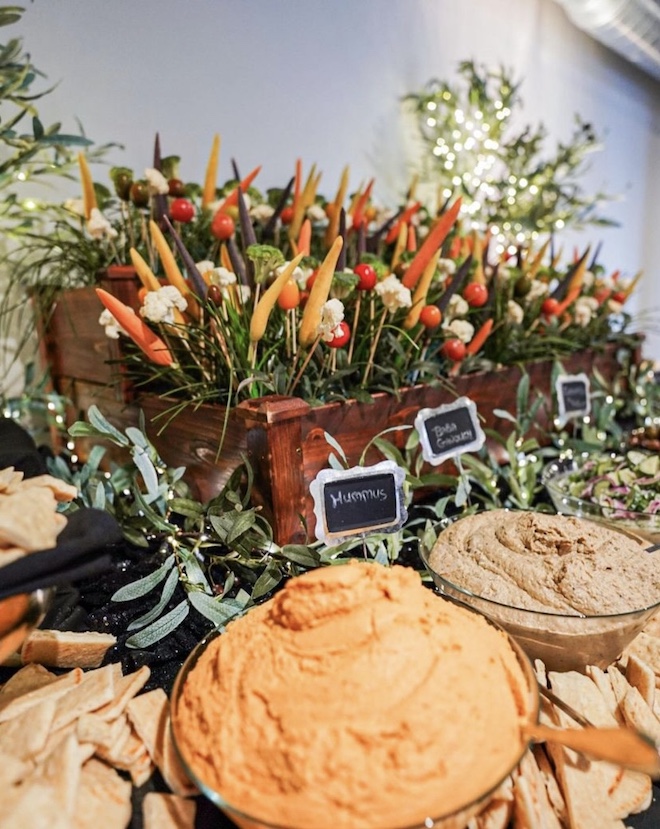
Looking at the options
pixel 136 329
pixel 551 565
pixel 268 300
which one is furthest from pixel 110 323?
pixel 551 565

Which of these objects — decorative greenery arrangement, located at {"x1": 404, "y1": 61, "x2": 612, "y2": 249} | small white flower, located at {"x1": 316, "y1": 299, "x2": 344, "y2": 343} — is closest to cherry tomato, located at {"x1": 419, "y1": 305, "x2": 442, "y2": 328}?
small white flower, located at {"x1": 316, "y1": 299, "x2": 344, "y2": 343}

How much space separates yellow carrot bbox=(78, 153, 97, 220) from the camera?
1.09 meters

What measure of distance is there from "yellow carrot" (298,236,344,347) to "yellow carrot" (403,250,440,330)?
23 cm

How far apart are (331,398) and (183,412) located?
25 cm

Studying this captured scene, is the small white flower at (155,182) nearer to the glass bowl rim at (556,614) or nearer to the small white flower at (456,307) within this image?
the small white flower at (456,307)

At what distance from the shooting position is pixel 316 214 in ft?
4.28

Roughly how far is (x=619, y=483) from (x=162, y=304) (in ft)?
3.02

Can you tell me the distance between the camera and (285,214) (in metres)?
1.30

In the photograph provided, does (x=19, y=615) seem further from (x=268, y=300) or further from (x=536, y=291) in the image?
(x=536, y=291)

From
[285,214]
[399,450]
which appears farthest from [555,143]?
[399,450]

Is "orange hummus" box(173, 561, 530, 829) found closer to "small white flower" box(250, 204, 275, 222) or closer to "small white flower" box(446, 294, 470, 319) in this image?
"small white flower" box(446, 294, 470, 319)

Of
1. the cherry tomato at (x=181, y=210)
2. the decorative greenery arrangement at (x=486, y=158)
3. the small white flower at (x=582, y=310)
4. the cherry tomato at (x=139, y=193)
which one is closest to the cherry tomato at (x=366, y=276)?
the cherry tomato at (x=181, y=210)

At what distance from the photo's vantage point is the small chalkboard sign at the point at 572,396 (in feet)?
4.56

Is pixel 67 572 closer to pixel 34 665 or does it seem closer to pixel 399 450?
pixel 34 665
